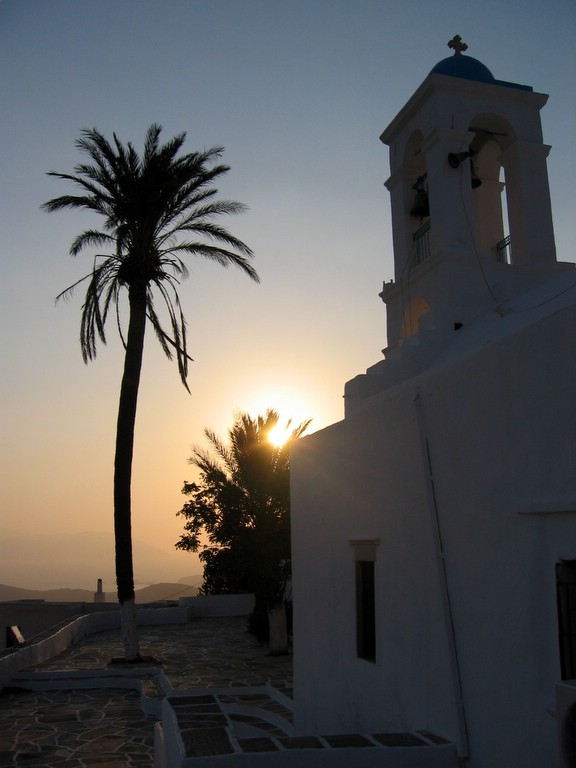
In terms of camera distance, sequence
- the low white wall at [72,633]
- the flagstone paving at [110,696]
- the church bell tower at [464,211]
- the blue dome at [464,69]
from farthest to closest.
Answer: the low white wall at [72,633], the blue dome at [464,69], the church bell tower at [464,211], the flagstone paving at [110,696]

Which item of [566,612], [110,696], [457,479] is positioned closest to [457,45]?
[457,479]

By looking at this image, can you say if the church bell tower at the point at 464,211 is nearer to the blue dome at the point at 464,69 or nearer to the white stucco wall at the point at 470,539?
the blue dome at the point at 464,69

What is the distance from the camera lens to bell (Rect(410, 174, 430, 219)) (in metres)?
11.3

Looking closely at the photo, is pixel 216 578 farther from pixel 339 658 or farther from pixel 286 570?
pixel 339 658

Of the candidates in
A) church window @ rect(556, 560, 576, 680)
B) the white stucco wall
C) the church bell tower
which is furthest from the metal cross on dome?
church window @ rect(556, 560, 576, 680)

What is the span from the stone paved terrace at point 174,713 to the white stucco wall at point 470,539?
0.69 meters

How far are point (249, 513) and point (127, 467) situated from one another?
3161 mm

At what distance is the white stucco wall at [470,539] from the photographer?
15.5 feet

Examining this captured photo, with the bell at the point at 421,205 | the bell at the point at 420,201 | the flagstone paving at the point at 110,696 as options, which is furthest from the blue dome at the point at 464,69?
the flagstone paving at the point at 110,696

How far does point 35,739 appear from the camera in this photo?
389 inches

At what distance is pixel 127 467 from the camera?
49.7ft

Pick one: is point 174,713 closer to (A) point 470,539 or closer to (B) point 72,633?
(A) point 470,539

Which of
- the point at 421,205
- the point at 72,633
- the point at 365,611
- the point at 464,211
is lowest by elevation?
the point at 72,633

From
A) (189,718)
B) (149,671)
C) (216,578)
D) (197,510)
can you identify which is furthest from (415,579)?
(216,578)
